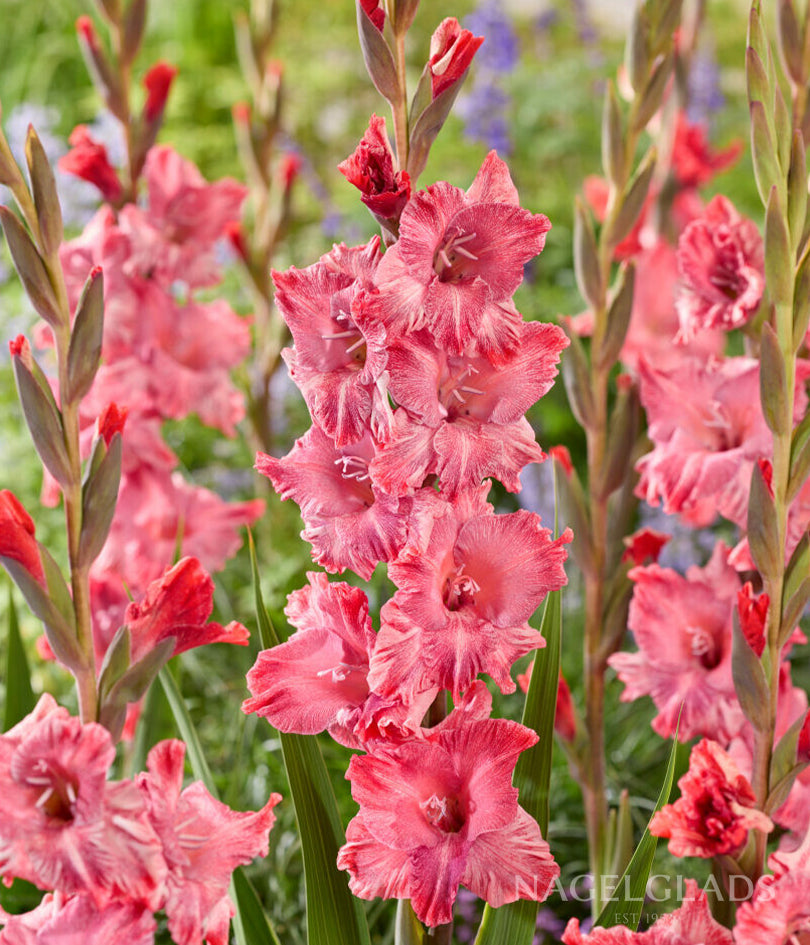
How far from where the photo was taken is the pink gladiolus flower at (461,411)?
67 centimetres

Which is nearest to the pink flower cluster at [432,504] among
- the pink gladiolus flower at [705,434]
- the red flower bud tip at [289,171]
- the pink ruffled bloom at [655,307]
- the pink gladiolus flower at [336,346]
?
the pink gladiolus flower at [336,346]

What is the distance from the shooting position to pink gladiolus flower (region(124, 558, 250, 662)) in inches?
30.7

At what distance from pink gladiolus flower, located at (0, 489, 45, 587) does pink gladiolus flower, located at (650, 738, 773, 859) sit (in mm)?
463

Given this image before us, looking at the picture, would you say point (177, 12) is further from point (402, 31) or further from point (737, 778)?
point (737, 778)

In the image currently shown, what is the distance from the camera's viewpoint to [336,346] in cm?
71

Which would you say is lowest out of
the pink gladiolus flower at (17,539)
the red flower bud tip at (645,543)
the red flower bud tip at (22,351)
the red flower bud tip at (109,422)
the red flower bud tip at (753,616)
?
the red flower bud tip at (645,543)

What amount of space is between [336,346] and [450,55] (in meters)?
0.21

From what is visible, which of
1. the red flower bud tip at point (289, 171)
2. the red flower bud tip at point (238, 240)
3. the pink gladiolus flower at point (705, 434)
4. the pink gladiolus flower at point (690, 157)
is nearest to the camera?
the pink gladiolus flower at point (705, 434)

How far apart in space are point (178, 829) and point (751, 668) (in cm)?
43

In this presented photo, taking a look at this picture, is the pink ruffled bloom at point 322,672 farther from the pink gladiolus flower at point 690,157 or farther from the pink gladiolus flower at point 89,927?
the pink gladiolus flower at point 690,157

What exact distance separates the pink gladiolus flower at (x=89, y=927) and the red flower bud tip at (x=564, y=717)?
536 millimetres

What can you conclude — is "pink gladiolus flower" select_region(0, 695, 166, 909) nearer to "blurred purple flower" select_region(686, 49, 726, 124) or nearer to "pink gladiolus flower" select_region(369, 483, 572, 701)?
"pink gladiolus flower" select_region(369, 483, 572, 701)

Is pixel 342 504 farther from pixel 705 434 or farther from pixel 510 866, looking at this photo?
pixel 705 434

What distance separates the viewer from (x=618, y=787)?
4.85 feet
